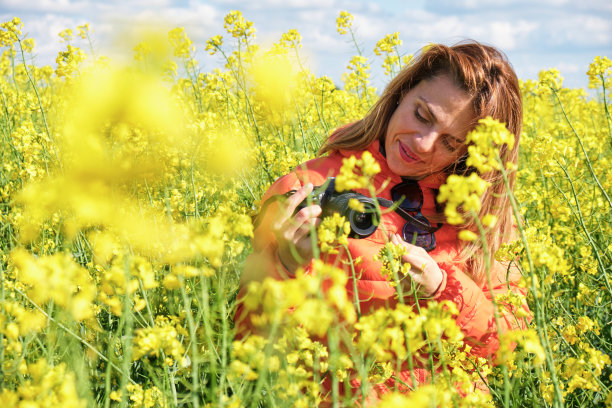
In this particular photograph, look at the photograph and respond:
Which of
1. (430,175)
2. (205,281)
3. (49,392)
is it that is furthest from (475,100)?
(49,392)

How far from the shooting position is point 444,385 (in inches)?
53.4

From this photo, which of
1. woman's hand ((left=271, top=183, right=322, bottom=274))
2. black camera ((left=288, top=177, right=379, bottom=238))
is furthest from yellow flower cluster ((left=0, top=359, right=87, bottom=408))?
black camera ((left=288, top=177, right=379, bottom=238))

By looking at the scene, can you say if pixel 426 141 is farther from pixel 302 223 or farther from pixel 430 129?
pixel 302 223

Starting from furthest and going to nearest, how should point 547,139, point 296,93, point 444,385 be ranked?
point 296,93 < point 547,139 < point 444,385

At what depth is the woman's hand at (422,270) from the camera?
163 cm

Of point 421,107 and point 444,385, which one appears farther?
point 421,107

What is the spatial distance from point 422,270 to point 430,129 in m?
0.56

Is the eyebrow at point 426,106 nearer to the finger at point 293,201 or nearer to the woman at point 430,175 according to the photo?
the woman at point 430,175

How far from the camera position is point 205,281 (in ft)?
4.24

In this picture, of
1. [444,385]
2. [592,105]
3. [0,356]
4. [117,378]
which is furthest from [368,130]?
[592,105]

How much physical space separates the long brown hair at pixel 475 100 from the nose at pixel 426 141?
168mm

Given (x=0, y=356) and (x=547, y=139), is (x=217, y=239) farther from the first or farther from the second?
(x=547, y=139)

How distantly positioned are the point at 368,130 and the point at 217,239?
1225 mm

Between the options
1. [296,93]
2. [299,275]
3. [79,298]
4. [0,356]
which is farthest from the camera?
[296,93]
